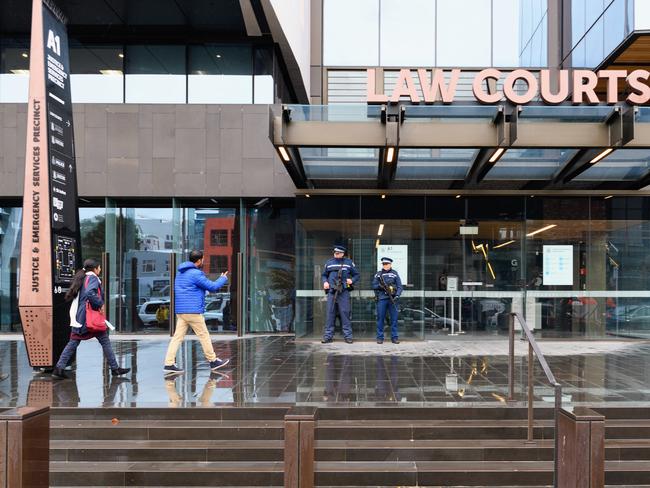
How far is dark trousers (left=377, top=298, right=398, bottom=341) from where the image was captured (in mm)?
11836

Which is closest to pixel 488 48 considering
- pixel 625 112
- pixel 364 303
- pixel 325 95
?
pixel 325 95

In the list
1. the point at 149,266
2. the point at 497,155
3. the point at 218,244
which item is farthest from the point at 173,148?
the point at 497,155

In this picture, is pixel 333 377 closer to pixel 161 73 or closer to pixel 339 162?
pixel 339 162

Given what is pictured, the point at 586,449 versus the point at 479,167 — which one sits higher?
the point at 479,167

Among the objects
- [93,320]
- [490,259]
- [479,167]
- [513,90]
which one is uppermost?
[513,90]

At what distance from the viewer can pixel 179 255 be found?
14.1m

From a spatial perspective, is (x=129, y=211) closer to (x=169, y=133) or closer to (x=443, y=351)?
(x=169, y=133)

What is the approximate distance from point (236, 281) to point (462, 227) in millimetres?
5832

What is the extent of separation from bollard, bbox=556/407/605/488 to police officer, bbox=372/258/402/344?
748 centimetres

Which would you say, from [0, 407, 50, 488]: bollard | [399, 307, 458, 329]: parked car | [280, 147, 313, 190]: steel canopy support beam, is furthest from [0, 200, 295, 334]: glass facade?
[0, 407, 50, 488]: bollard

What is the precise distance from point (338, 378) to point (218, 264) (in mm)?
6905

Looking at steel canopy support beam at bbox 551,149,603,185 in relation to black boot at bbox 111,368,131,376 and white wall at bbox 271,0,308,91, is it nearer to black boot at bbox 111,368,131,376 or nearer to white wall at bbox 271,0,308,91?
white wall at bbox 271,0,308,91

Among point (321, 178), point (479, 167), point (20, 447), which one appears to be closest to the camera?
point (20, 447)

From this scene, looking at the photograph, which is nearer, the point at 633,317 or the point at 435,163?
the point at 435,163
